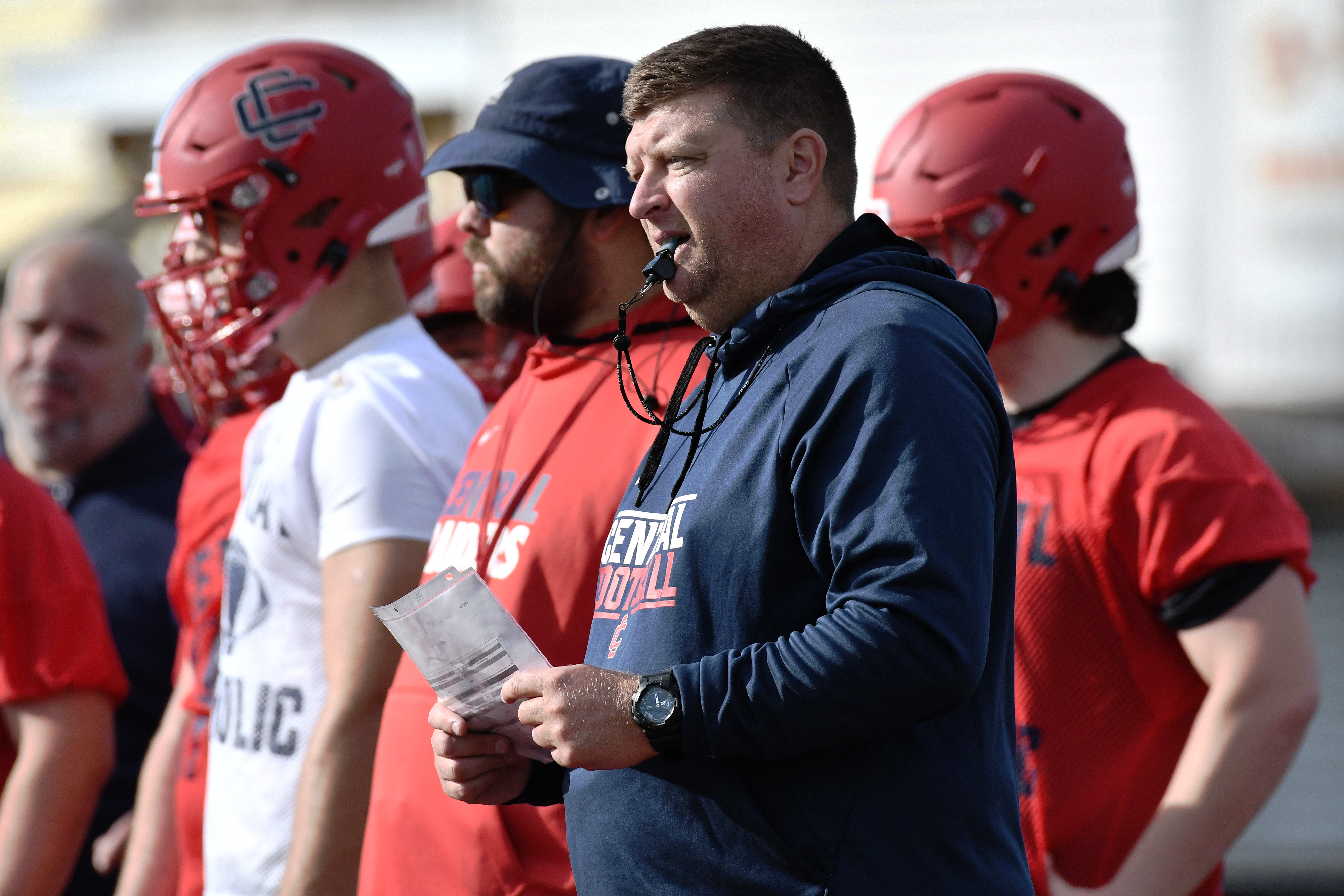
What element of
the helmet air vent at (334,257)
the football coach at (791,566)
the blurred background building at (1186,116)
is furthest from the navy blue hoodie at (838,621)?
the blurred background building at (1186,116)

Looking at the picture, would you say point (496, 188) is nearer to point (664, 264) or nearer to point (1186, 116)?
point (664, 264)

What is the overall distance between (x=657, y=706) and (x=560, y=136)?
1.40 m

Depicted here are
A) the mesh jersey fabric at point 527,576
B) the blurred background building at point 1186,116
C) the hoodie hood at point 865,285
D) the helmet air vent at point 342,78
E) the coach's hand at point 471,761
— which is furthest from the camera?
the blurred background building at point 1186,116

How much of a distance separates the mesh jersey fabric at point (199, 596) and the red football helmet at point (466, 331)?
2.98ft

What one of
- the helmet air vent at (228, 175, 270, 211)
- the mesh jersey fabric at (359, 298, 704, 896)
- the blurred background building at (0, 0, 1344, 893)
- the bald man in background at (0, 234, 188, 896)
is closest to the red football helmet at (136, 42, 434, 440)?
the helmet air vent at (228, 175, 270, 211)

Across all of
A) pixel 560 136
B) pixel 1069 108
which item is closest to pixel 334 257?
pixel 560 136

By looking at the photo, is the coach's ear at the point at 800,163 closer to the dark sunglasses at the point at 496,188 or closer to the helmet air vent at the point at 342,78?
the dark sunglasses at the point at 496,188

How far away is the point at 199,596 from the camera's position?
11.8 ft

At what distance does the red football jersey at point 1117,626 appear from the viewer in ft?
9.50

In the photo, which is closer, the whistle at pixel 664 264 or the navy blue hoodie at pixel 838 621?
the navy blue hoodie at pixel 838 621

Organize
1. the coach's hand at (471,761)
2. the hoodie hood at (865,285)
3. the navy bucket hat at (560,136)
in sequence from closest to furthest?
the hoodie hood at (865,285) → the coach's hand at (471,761) → the navy bucket hat at (560,136)

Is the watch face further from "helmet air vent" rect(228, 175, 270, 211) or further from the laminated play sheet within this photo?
"helmet air vent" rect(228, 175, 270, 211)

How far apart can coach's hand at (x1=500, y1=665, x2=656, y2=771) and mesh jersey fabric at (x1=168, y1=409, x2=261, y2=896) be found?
1.70 meters

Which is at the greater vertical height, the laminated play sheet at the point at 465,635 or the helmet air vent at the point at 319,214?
the laminated play sheet at the point at 465,635
